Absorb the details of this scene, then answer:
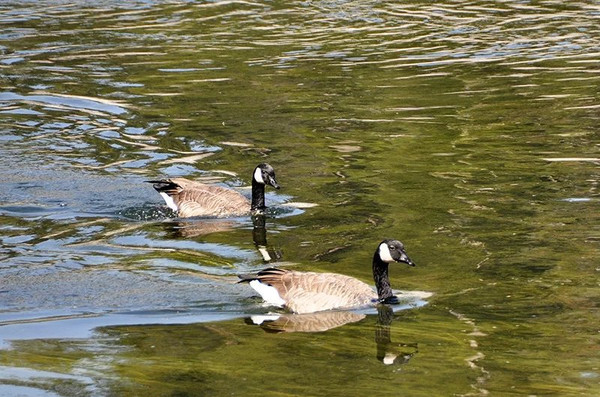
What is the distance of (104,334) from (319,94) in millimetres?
13103

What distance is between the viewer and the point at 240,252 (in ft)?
47.0

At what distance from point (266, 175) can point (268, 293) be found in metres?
4.27

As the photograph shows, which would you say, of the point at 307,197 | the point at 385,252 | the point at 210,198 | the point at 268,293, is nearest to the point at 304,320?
the point at 268,293

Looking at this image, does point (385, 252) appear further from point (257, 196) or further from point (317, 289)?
point (257, 196)

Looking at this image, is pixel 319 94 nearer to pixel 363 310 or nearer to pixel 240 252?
pixel 240 252

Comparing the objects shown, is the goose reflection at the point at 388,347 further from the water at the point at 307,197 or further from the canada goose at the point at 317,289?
the canada goose at the point at 317,289

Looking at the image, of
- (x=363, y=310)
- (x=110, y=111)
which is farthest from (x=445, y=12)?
(x=363, y=310)

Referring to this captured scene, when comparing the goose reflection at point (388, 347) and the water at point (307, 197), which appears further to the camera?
the goose reflection at point (388, 347)

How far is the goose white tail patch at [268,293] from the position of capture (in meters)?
12.1

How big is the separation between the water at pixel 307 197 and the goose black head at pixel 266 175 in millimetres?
533

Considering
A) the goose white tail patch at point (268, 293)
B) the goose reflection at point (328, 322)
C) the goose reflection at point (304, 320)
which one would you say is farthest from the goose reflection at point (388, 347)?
the goose white tail patch at point (268, 293)

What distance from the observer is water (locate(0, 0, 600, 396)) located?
34.0 feet

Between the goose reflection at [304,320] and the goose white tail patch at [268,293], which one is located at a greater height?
the goose white tail patch at [268,293]

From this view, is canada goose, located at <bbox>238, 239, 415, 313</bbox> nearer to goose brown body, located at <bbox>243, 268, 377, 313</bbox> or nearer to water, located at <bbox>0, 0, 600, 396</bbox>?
goose brown body, located at <bbox>243, 268, 377, 313</bbox>
